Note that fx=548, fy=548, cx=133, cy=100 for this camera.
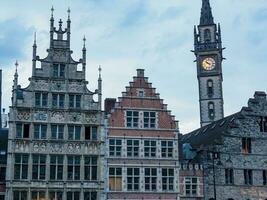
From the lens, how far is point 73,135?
40.5 m

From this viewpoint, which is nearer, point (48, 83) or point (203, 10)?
point (48, 83)

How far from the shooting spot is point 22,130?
3966 cm

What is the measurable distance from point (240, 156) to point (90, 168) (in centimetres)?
1227

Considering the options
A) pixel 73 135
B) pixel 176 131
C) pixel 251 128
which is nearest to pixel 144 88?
pixel 176 131

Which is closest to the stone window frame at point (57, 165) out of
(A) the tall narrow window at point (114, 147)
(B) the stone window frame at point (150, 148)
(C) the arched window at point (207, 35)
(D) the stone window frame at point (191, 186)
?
(A) the tall narrow window at point (114, 147)

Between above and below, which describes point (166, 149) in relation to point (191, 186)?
above

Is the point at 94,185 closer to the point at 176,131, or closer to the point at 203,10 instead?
the point at 176,131

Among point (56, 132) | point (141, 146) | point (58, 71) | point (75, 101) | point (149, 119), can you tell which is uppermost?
point (58, 71)

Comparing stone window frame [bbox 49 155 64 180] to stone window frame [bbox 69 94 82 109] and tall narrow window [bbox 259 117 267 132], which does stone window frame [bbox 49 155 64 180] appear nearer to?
stone window frame [bbox 69 94 82 109]

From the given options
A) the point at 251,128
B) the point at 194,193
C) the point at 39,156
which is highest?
the point at 251,128

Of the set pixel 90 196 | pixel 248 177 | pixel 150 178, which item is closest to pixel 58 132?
pixel 90 196

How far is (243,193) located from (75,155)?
536 inches

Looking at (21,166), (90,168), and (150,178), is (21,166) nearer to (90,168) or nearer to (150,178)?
(90,168)

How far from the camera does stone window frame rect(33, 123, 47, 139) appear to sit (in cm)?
3984
